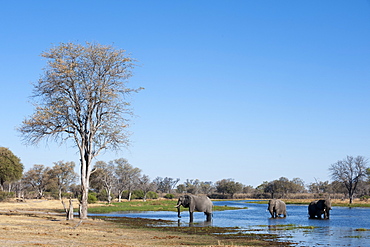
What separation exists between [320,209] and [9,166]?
54677 mm

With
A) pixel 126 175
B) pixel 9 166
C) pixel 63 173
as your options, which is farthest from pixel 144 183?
pixel 9 166

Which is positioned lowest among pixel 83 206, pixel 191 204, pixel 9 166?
Answer: pixel 191 204

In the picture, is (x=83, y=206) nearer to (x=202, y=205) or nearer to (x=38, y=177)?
(x=202, y=205)

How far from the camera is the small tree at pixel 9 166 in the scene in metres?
78.4

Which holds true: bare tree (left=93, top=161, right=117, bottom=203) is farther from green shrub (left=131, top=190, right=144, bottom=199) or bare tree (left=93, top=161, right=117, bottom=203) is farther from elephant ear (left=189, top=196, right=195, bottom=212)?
elephant ear (left=189, top=196, right=195, bottom=212)

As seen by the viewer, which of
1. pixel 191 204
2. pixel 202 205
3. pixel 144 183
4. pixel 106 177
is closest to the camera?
pixel 191 204

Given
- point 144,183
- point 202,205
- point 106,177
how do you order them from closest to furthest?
point 202,205
point 106,177
point 144,183

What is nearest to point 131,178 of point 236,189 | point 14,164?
point 14,164

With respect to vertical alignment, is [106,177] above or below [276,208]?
above

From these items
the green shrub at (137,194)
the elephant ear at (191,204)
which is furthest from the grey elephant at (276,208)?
the green shrub at (137,194)

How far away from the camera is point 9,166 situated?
78.8 m

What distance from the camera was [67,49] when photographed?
38.2 metres

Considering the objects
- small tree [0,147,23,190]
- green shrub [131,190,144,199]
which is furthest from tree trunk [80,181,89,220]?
green shrub [131,190,144,199]

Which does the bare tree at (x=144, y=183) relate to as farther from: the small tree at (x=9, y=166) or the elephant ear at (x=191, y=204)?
the elephant ear at (x=191, y=204)
